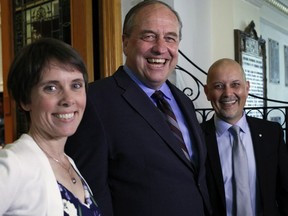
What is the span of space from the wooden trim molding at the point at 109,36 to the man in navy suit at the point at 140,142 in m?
1.51

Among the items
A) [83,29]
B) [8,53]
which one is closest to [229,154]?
[83,29]

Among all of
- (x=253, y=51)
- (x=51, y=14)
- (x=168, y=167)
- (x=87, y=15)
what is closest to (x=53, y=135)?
(x=168, y=167)

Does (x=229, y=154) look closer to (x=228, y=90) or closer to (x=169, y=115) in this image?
(x=228, y=90)

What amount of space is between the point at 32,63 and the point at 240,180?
1122 mm

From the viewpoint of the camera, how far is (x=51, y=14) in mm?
3260

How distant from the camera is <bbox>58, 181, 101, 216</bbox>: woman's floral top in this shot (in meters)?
0.97

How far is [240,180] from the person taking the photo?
1.68 metres

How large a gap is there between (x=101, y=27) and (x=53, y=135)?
2.10m

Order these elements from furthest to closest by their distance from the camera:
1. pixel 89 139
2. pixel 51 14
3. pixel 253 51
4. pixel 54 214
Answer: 1. pixel 253 51
2. pixel 51 14
3. pixel 89 139
4. pixel 54 214

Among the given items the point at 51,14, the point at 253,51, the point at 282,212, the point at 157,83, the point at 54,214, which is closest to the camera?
the point at 54,214

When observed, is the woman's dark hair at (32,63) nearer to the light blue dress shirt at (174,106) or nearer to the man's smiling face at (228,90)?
the light blue dress shirt at (174,106)

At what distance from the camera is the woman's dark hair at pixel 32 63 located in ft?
3.35

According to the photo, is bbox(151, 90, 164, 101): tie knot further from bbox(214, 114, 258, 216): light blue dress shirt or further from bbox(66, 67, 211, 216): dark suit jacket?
bbox(214, 114, 258, 216): light blue dress shirt

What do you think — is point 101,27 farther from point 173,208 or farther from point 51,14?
point 173,208
